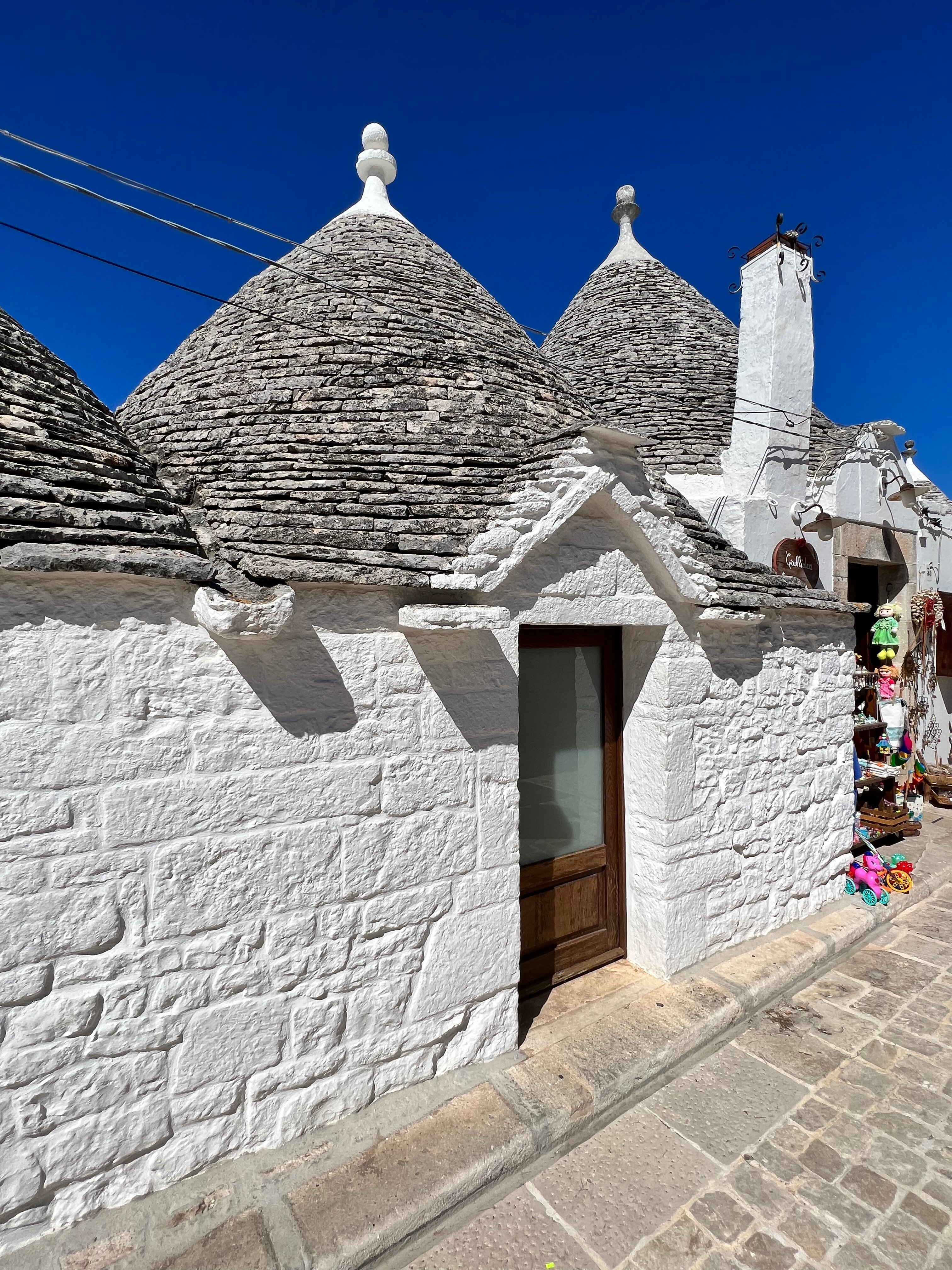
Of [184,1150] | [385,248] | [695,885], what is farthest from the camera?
[385,248]

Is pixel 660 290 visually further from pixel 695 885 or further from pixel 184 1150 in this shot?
pixel 184 1150

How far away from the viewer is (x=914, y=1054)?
3377mm

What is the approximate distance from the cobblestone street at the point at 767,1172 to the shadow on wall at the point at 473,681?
187 centimetres

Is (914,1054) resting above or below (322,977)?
below

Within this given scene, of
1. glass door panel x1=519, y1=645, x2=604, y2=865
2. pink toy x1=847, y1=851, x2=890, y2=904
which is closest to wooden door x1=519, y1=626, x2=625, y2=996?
glass door panel x1=519, y1=645, x2=604, y2=865

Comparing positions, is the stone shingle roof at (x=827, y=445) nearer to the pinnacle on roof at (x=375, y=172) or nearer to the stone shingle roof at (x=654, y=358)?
the stone shingle roof at (x=654, y=358)

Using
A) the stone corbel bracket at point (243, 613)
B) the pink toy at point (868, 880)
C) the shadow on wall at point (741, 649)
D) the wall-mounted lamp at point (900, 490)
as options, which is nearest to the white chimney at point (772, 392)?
the wall-mounted lamp at point (900, 490)

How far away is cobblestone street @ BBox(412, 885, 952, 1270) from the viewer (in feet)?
7.67

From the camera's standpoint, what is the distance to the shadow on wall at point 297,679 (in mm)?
2479

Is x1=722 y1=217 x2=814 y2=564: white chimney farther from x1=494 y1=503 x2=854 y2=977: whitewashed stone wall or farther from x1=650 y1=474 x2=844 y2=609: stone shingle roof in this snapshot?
x1=494 y1=503 x2=854 y2=977: whitewashed stone wall

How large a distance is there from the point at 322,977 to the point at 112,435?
9.05 ft

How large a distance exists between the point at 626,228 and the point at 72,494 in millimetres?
10304

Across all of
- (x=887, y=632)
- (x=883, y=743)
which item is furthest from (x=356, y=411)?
(x=883, y=743)

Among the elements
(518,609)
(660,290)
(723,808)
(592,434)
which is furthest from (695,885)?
(660,290)
